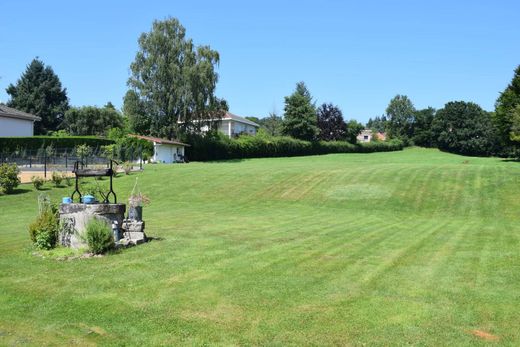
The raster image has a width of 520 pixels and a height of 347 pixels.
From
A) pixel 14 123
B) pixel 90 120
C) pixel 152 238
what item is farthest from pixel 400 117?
pixel 152 238

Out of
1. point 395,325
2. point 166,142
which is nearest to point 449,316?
point 395,325

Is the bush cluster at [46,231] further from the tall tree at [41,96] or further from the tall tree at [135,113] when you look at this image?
the tall tree at [41,96]

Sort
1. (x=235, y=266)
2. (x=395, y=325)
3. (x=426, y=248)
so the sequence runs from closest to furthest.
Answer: (x=395, y=325), (x=235, y=266), (x=426, y=248)

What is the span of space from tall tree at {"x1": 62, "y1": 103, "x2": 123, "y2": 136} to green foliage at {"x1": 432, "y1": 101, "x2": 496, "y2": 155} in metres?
60.8

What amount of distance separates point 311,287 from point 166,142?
154 feet

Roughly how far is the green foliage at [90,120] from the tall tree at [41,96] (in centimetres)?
382

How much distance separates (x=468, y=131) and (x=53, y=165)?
72343 mm

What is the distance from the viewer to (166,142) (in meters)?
53.0

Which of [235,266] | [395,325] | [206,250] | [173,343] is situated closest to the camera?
[173,343]

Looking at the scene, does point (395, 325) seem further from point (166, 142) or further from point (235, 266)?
point (166, 142)

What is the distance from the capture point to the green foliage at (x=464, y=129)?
8381cm

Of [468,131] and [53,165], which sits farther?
[468,131]

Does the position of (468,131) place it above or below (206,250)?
above

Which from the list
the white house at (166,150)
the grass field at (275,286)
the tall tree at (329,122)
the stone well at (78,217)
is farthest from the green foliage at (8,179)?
the tall tree at (329,122)
